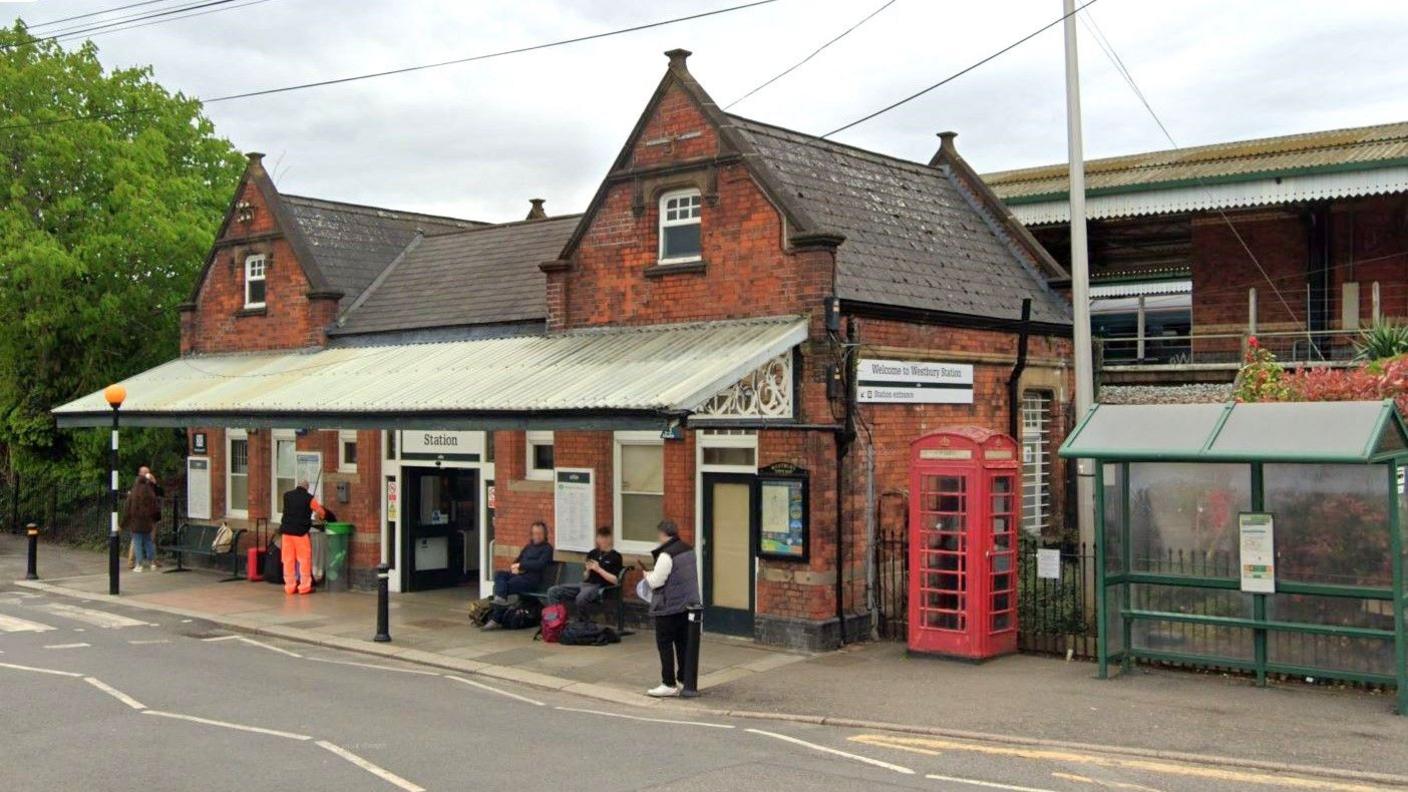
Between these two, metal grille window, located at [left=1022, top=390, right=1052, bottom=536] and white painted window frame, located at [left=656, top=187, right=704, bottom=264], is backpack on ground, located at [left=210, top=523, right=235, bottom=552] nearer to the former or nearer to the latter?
white painted window frame, located at [left=656, top=187, right=704, bottom=264]

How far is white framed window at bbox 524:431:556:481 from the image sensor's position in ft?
58.2

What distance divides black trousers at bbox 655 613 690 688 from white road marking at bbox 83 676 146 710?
4745 mm

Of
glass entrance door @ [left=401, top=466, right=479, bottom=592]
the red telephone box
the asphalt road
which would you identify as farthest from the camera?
glass entrance door @ [left=401, top=466, right=479, bottom=592]

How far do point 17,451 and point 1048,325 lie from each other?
22121mm

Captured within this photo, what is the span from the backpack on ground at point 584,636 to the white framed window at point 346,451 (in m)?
7.26

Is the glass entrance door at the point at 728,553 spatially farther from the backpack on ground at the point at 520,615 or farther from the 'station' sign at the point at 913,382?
the backpack on ground at the point at 520,615

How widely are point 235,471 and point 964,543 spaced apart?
49.6ft

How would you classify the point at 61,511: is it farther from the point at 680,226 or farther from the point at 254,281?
the point at 680,226

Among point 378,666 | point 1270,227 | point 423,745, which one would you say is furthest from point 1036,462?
point 423,745

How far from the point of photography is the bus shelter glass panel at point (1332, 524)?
11.2 metres

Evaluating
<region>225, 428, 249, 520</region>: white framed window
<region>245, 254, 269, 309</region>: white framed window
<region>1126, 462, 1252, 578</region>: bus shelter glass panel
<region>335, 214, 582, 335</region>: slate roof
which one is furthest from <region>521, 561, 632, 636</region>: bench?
<region>245, 254, 269, 309</region>: white framed window

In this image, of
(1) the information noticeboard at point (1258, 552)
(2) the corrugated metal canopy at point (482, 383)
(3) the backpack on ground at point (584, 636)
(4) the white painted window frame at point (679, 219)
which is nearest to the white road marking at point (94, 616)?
(2) the corrugated metal canopy at point (482, 383)

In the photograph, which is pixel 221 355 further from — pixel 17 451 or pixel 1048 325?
pixel 1048 325

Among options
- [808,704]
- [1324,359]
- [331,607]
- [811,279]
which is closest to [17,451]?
[331,607]
